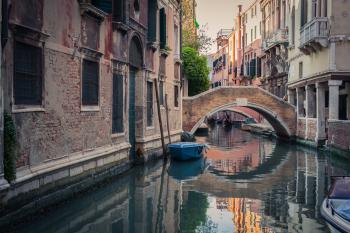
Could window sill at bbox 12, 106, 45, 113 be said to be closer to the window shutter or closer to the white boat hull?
the window shutter

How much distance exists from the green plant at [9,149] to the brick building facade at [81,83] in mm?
155

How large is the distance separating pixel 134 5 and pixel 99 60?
11.3 feet

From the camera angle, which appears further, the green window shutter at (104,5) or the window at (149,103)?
the window at (149,103)

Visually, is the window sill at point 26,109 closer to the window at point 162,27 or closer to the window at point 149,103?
the window at point 149,103

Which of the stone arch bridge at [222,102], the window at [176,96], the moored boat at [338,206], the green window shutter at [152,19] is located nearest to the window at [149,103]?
the green window shutter at [152,19]

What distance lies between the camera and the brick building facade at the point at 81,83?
23.8 feet

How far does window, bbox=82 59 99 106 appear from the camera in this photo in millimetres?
10031

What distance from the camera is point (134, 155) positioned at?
46.8 ft

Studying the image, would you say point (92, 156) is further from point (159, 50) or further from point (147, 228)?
point (159, 50)

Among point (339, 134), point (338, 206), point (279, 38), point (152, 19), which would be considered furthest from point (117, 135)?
point (279, 38)

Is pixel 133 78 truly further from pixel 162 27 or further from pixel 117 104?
pixel 162 27

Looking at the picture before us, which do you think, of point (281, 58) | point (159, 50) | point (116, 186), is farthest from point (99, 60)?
point (281, 58)

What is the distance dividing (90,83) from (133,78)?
3807 millimetres

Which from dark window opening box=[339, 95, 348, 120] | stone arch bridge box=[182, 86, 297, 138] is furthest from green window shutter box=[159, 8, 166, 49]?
dark window opening box=[339, 95, 348, 120]
